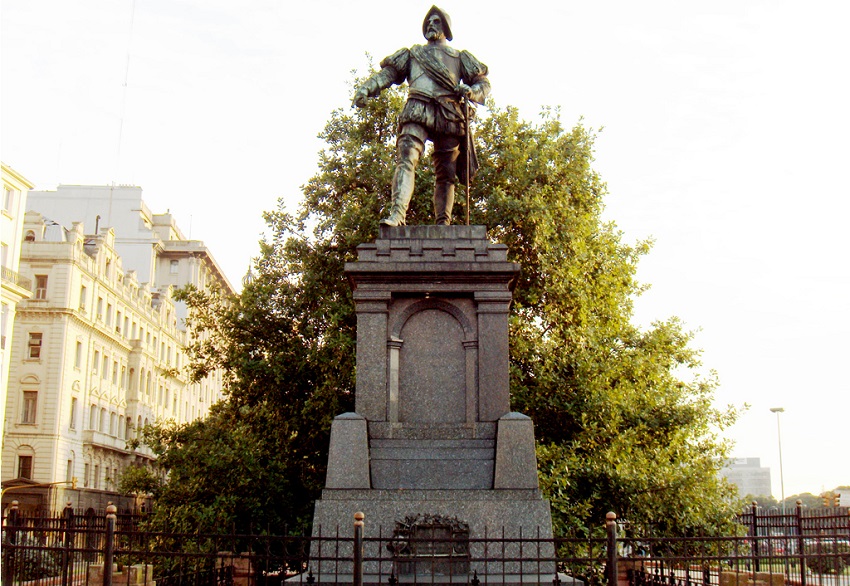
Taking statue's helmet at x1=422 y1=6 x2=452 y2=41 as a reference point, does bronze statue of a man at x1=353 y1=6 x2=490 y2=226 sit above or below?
below

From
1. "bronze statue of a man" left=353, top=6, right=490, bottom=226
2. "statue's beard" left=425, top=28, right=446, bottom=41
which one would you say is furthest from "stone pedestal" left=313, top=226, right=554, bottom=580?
"statue's beard" left=425, top=28, right=446, bottom=41

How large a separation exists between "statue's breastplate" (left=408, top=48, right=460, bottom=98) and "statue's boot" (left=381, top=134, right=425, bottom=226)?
0.68 m

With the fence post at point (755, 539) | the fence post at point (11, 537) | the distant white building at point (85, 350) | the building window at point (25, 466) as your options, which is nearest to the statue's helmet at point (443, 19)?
the fence post at point (755, 539)

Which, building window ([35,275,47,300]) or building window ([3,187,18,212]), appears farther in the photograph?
building window ([35,275,47,300])

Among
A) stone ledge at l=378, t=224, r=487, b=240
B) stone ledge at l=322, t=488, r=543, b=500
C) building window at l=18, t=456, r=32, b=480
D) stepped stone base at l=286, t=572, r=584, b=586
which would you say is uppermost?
stone ledge at l=378, t=224, r=487, b=240

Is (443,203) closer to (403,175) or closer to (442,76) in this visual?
(403,175)

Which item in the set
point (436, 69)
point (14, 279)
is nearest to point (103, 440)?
point (14, 279)

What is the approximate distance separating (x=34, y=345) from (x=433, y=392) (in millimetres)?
47152

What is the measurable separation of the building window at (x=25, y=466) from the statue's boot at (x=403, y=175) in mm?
46276

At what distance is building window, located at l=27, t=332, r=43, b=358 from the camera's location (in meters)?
52.1

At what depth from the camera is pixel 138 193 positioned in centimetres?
7225

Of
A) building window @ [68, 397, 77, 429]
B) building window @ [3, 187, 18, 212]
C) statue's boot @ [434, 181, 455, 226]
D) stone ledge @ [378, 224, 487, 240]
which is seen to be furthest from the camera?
building window @ [68, 397, 77, 429]

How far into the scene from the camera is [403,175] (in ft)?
39.2

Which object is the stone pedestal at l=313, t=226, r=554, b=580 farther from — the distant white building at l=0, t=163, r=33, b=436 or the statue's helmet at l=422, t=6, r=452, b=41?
the distant white building at l=0, t=163, r=33, b=436
